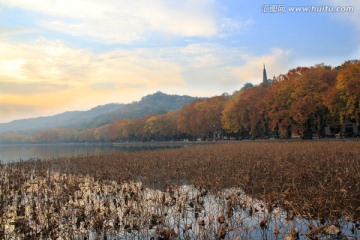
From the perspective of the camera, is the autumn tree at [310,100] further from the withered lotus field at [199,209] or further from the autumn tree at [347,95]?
the withered lotus field at [199,209]

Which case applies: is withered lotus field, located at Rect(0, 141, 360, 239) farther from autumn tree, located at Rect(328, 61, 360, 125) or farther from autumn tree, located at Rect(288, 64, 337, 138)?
autumn tree, located at Rect(288, 64, 337, 138)

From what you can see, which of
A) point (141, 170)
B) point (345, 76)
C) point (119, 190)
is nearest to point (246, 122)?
point (345, 76)

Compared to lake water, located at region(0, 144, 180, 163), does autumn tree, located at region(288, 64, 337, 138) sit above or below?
above

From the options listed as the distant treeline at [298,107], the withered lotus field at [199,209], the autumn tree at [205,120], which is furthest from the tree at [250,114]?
the withered lotus field at [199,209]

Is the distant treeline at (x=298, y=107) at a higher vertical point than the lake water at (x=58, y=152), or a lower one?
higher

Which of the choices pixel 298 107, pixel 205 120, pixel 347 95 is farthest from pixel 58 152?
pixel 347 95

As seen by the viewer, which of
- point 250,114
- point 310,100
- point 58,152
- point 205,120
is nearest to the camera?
point 310,100

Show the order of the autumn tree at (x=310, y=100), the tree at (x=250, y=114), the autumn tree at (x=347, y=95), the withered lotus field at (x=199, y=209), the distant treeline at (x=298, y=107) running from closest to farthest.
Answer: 1. the withered lotus field at (x=199, y=209)
2. the autumn tree at (x=347, y=95)
3. the distant treeline at (x=298, y=107)
4. the autumn tree at (x=310, y=100)
5. the tree at (x=250, y=114)

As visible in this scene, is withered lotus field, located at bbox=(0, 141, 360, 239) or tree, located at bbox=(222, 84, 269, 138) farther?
tree, located at bbox=(222, 84, 269, 138)

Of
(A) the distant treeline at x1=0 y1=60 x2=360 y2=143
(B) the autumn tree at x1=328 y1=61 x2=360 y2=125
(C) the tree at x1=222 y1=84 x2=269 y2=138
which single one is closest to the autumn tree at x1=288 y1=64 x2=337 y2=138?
(A) the distant treeline at x1=0 y1=60 x2=360 y2=143

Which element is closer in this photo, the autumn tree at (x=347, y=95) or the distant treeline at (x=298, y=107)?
the autumn tree at (x=347, y=95)

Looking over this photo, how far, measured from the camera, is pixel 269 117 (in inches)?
2499

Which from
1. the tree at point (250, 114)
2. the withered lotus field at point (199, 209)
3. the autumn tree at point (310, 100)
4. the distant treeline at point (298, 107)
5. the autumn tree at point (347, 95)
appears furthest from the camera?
the tree at point (250, 114)

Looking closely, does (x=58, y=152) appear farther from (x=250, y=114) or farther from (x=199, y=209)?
(x=199, y=209)
